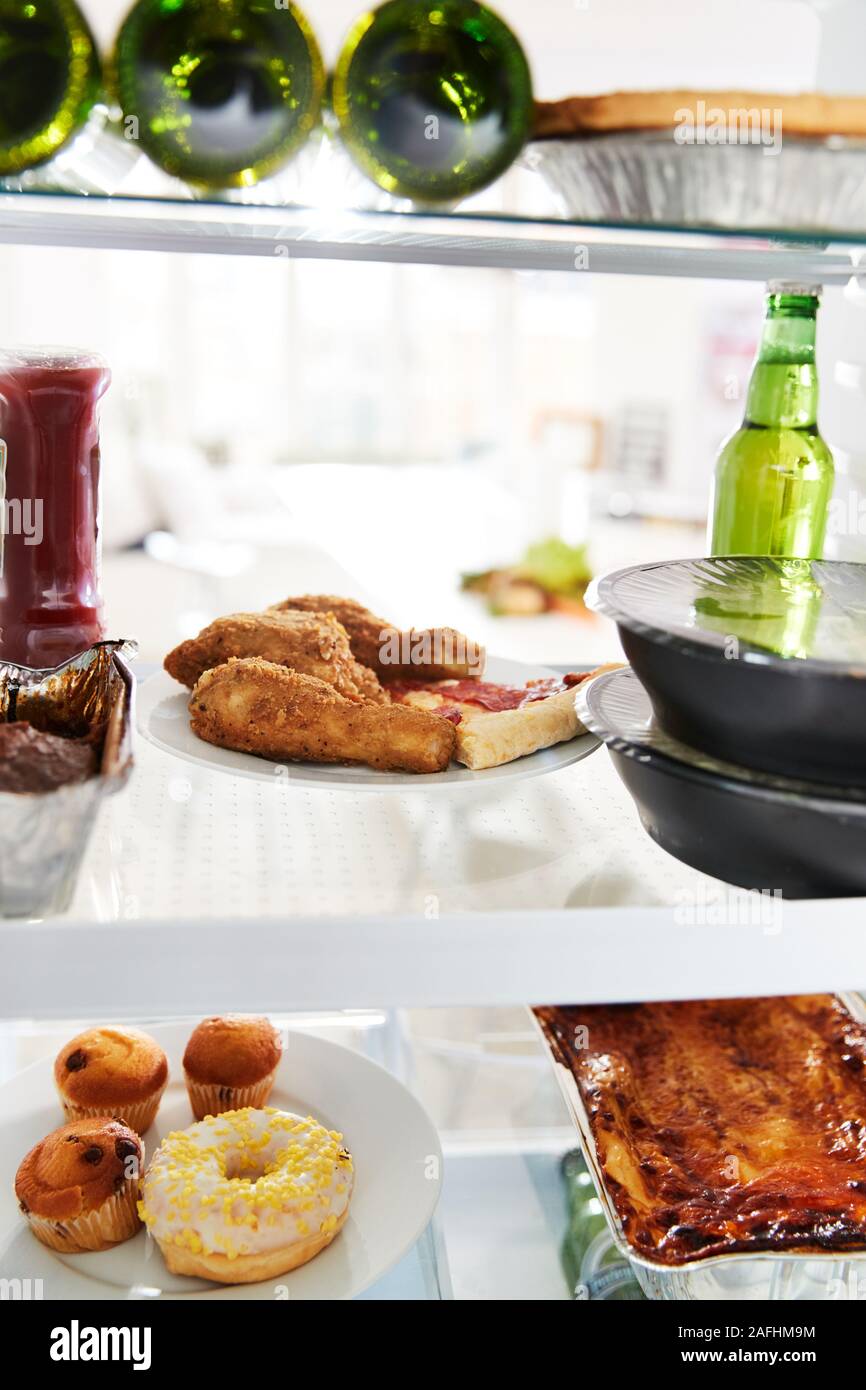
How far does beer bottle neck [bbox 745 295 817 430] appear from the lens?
885mm

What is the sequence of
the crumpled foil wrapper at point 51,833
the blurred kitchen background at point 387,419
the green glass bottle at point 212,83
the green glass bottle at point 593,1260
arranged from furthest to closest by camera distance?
the blurred kitchen background at point 387,419, the green glass bottle at point 593,1260, the green glass bottle at point 212,83, the crumpled foil wrapper at point 51,833

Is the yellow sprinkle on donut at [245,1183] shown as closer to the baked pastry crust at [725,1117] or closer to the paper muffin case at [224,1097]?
the paper muffin case at [224,1097]

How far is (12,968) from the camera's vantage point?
549mm

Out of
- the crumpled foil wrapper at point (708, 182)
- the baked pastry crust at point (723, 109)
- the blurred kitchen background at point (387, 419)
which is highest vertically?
the baked pastry crust at point (723, 109)

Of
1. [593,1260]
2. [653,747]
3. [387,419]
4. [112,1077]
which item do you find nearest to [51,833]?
[653,747]

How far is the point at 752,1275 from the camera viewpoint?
82cm

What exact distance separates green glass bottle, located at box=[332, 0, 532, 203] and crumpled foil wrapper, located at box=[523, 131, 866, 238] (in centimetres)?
3

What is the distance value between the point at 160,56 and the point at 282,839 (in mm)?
439

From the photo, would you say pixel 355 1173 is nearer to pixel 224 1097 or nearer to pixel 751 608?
pixel 224 1097

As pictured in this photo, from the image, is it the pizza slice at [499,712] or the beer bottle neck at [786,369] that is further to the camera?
the beer bottle neck at [786,369]

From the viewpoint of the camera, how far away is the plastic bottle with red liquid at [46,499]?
0.81 m

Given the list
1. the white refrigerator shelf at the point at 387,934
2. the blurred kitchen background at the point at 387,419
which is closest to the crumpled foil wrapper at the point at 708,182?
the white refrigerator shelf at the point at 387,934

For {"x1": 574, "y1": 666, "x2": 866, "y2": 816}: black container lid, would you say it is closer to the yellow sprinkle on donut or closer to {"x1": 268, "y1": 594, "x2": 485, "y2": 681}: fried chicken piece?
{"x1": 268, "y1": 594, "x2": 485, "y2": 681}: fried chicken piece
